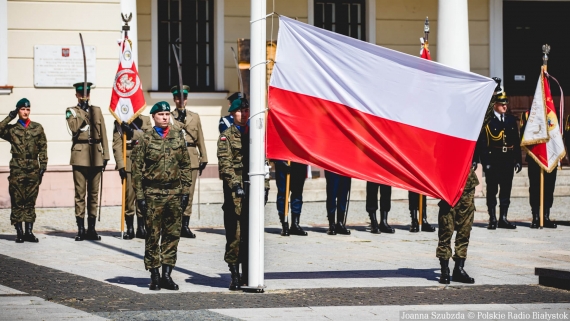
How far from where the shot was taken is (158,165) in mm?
9953

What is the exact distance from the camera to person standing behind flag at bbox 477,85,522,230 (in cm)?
1531

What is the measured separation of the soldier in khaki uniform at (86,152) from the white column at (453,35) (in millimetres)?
7285

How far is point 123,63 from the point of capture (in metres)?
14.2

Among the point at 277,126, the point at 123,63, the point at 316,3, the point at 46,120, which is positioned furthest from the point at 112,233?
the point at 316,3

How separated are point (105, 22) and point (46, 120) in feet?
6.31

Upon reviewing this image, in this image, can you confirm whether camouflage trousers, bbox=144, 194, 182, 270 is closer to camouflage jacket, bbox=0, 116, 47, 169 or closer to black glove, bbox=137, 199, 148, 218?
black glove, bbox=137, 199, 148, 218

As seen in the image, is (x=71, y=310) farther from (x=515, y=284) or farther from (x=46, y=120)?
(x=46, y=120)

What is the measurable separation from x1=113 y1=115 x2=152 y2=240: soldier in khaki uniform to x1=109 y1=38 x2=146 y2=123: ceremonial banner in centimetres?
16

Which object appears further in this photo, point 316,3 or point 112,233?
point 316,3

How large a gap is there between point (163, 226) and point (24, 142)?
4223mm

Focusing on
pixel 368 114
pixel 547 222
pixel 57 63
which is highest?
pixel 57 63

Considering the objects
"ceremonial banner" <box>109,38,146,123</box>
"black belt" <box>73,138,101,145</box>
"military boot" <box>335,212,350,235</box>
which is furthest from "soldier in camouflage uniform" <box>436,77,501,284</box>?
"black belt" <box>73,138,101,145</box>

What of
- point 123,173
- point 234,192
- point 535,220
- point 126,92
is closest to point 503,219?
point 535,220

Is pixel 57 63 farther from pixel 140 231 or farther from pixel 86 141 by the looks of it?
pixel 140 231
